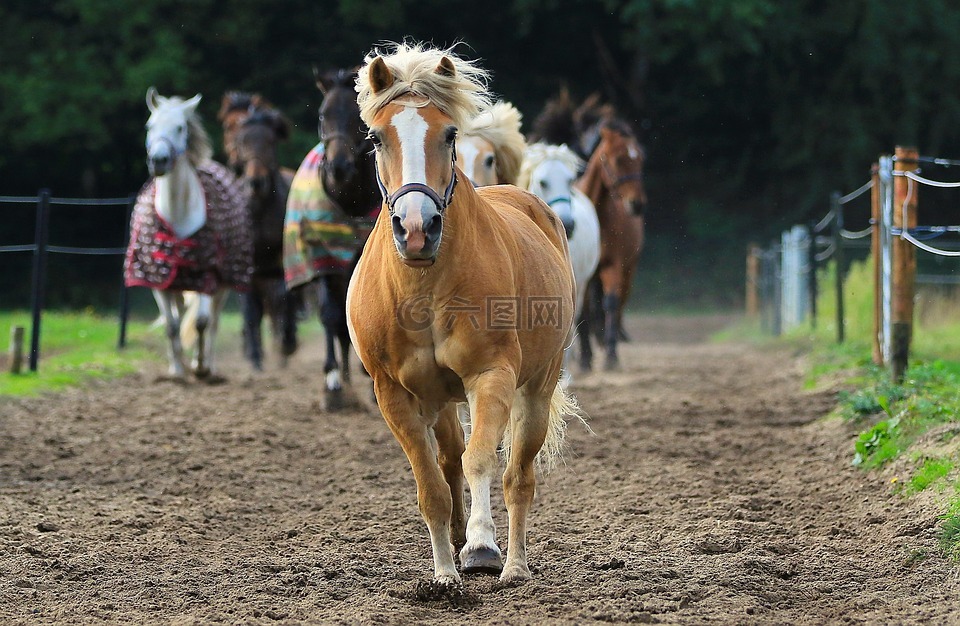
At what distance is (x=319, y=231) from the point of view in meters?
8.20

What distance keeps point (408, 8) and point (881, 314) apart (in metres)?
20.5

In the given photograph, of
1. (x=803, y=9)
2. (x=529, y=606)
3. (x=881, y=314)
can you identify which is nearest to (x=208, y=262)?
(x=881, y=314)

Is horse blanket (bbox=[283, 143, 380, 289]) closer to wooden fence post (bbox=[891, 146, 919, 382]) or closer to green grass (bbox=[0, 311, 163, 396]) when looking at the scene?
green grass (bbox=[0, 311, 163, 396])

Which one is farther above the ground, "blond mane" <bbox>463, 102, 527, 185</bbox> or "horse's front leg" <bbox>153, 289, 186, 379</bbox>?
"blond mane" <bbox>463, 102, 527, 185</bbox>

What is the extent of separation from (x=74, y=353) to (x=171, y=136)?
299 centimetres

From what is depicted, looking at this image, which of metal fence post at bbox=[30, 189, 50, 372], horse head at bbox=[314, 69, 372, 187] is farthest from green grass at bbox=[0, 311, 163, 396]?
horse head at bbox=[314, 69, 372, 187]

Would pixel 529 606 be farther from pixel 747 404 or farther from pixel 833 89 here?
pixel 833 89

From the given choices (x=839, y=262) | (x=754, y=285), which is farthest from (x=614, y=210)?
(x=754, y=285)

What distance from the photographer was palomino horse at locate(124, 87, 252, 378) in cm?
987

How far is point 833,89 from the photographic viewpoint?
89.5ft

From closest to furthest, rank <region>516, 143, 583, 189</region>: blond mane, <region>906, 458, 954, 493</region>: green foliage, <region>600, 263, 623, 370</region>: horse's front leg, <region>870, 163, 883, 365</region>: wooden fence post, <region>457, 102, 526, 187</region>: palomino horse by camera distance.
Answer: <region>906, 458, 954, 493</region>: green foliage → <region>457, 102, 526, 187</region>: palomino horse → <region>870, 163, 883, 365</region>: wooden fence post → <region>516, 143, 583, 189</region>: blond mane → <region>600, 263, 623, 370</region>: horse's front leg

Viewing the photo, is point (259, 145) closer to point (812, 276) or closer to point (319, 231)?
point (319, 231)

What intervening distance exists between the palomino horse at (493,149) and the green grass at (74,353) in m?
4.02

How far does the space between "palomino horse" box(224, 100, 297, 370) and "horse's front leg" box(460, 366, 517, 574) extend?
6.92 meters
